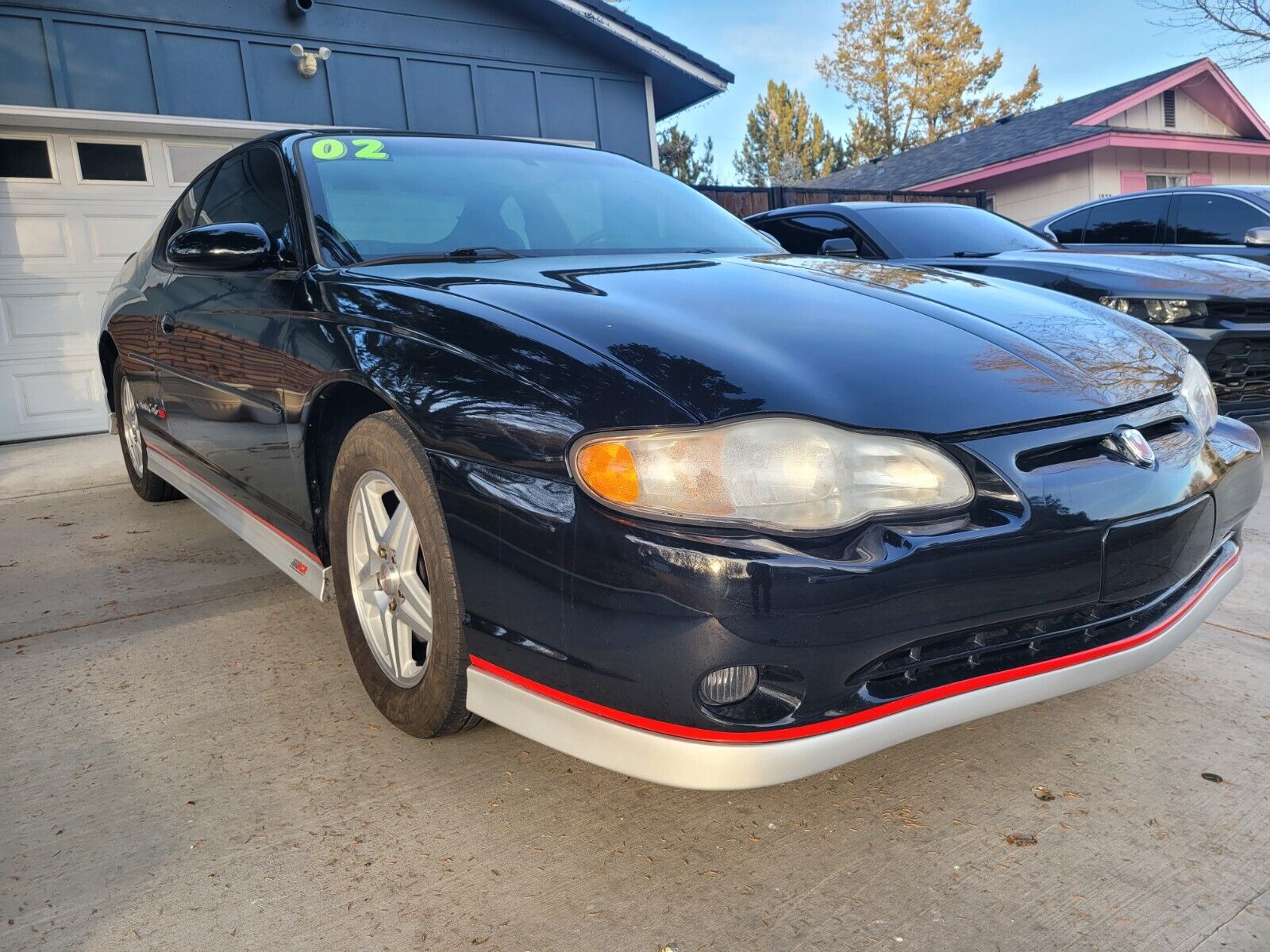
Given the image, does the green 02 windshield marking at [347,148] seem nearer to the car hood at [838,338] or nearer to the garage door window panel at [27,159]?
the car hood at [838,338]

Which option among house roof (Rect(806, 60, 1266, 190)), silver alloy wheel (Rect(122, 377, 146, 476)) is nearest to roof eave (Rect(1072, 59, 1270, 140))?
house roof (Rect(806, 60, 1266, 190))

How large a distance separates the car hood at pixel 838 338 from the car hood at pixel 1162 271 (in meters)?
2.79

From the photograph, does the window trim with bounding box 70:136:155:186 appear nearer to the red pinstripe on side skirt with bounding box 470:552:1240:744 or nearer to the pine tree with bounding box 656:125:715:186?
the red pinstripe on side skirt with bounding box 470:552:1240:744

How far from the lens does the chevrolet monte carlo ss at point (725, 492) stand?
1.63 meters

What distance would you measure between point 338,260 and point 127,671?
131 centimetres

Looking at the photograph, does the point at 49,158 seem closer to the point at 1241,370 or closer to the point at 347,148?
the point at 347,148

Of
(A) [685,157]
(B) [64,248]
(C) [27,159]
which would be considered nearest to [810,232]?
(B) [64,248]

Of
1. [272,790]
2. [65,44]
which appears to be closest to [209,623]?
[272,790]

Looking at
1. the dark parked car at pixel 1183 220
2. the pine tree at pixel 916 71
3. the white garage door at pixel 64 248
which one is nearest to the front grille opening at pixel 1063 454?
the dark parked car at pixel 1183 220

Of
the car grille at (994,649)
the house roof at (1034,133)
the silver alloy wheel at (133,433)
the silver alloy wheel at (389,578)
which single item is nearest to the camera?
the car grille at (994,649)

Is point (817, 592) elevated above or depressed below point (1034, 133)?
below

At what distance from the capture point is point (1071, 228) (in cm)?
836

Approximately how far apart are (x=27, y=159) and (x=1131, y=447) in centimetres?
853

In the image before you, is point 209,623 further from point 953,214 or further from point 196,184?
point 953,214
